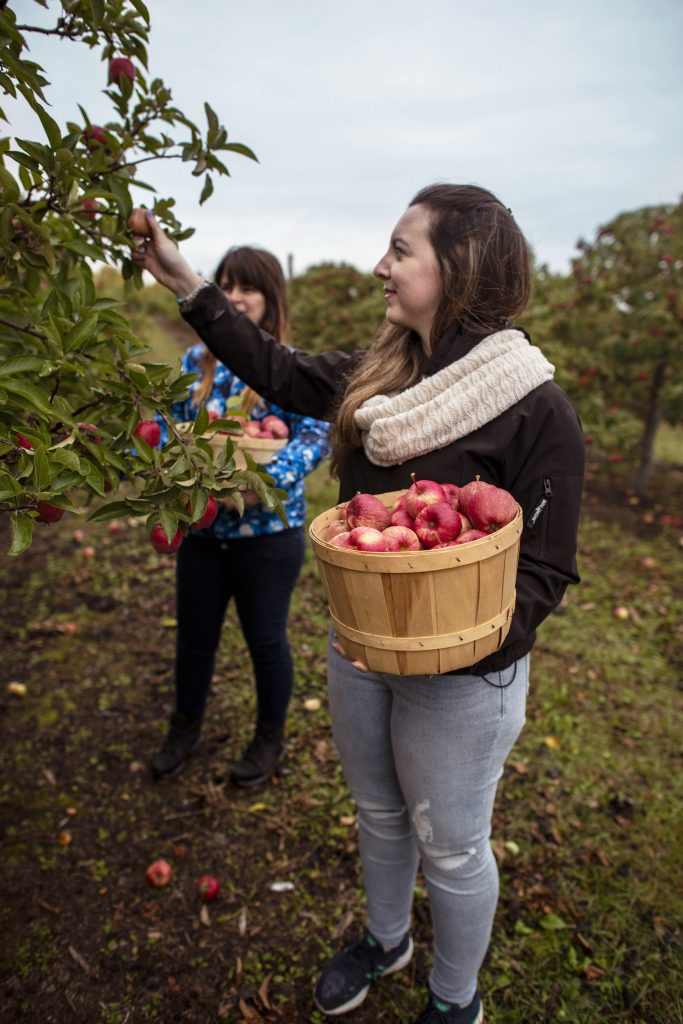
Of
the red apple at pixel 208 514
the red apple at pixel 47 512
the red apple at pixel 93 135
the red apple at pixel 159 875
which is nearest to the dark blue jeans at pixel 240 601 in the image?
the red apple at pixel 159 875

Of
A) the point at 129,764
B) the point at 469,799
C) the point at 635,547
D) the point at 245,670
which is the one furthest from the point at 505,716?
the point at 635,547

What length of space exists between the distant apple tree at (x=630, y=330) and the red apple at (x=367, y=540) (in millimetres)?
5518

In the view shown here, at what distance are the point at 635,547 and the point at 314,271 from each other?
28.7ft

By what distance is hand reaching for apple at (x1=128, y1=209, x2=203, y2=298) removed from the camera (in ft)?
5.99

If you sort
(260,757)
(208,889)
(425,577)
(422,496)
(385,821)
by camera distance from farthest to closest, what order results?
(260,757) < (208,889) < (385,821) < (422,496) < (425,577)

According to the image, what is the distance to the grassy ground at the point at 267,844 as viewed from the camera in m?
2.12

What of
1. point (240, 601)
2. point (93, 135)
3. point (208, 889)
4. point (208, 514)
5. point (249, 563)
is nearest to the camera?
point (208, 514)

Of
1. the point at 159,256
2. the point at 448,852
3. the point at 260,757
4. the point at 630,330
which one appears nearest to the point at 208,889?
the point at 260,757

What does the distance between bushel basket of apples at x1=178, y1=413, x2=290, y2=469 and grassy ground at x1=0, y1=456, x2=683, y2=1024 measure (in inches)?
63.9

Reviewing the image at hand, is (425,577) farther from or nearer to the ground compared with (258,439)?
nearer to the ground

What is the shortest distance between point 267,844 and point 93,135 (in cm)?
260

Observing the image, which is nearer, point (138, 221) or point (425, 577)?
point (425, 577)

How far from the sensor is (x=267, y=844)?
2.68 meters

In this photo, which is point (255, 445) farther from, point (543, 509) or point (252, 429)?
point (543, 509)
